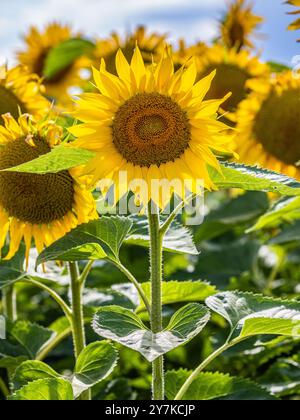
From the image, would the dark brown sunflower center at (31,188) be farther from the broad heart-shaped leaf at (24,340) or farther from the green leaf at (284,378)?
the green leaf at (284,378)

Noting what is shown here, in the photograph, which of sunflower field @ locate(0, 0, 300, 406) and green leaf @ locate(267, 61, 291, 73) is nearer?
sunflower field @ locate(0, 0, 300, 406)

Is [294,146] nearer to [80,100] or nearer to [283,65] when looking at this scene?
[283,65]

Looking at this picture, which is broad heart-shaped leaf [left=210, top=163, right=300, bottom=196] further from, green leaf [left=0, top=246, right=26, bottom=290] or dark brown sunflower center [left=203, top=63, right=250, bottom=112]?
dark brown sunflower center [left=203, top=63, right=250, bottom=112]

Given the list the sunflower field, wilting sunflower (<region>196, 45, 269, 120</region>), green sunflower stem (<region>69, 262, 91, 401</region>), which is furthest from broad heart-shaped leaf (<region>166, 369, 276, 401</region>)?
wilting sunflower (<region>196, 45, 269, 120</region>)

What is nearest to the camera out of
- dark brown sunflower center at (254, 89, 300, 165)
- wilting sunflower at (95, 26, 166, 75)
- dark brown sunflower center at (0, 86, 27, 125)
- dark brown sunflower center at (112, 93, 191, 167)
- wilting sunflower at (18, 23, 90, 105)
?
dark brown sunflower center at (112, 93, 191, 167)

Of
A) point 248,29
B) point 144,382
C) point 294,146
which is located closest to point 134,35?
point 248,29
